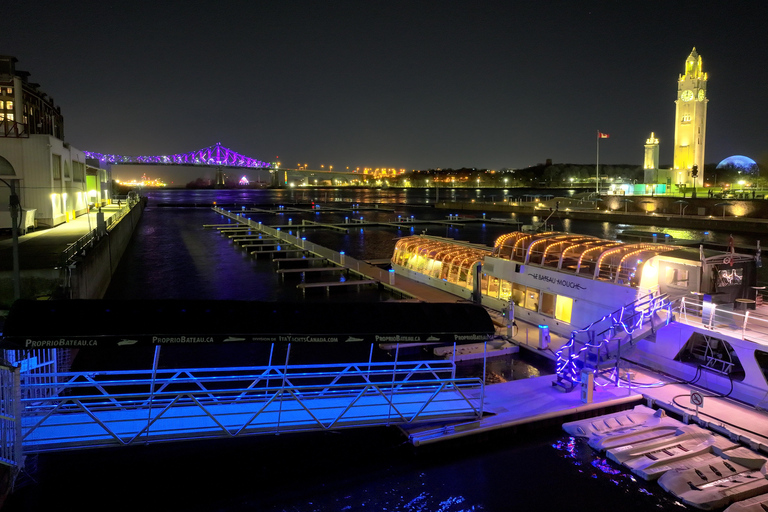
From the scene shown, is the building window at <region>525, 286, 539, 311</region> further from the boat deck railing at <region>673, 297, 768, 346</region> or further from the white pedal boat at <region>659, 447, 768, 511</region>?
the white pedal boat at <region>659, 447, 768, 511</region>

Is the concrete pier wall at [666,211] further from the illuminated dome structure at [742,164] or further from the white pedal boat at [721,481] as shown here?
the illuminated dome structure at [742,164]

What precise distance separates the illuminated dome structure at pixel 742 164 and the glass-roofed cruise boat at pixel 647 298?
201 metres

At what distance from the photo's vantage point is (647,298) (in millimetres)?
18219

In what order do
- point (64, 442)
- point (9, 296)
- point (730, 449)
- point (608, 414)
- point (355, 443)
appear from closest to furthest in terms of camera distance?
point (64, 442) → point (730, 449) → point (355, 443) → point (608, 414) → point (9, 296)

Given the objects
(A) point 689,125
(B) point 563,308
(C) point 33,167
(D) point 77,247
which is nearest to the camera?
(B) point 563,308

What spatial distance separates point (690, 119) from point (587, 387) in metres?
126

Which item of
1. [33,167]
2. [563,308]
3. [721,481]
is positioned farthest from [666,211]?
[721,481]

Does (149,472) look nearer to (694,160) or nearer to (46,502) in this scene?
(46,502)

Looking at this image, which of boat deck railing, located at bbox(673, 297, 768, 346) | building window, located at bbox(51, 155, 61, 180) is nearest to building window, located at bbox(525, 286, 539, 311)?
boat deck railing, located at bbox(673, 297, 768, 346)

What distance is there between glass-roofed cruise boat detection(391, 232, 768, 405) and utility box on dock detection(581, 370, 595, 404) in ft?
7.43

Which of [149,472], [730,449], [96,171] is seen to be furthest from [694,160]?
[149,472]

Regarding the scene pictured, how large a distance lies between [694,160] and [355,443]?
129 m

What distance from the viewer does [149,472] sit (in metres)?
12.1

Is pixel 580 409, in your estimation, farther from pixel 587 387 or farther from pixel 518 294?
pixel 518 294
